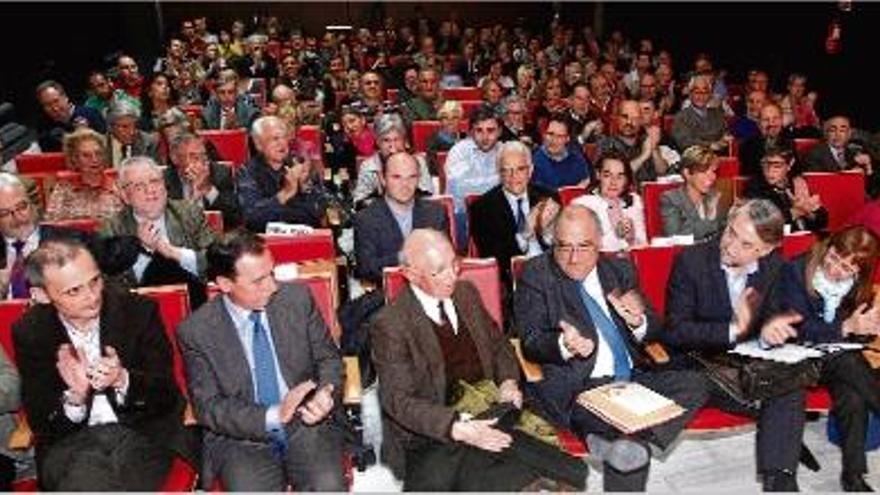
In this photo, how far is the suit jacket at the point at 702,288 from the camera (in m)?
3.38

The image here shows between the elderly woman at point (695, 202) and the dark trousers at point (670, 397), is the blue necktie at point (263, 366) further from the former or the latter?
the elderly woman at point (695, 202)

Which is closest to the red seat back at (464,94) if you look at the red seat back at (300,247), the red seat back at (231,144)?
the red seat back at (231,144)

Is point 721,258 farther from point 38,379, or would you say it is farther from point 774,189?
point 38,379

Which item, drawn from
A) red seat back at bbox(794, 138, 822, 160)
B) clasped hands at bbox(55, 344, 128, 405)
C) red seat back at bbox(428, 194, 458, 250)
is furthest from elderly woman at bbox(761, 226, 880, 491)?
red seat back at bbox(794, 138, 822, 160)

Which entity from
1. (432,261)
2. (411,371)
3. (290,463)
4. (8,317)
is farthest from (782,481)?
(8,317)

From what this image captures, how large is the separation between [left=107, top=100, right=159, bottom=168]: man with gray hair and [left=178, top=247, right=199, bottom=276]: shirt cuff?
2411mm

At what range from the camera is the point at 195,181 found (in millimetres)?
4656

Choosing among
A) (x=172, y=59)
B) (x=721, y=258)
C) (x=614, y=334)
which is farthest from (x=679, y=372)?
(x=172, y=59)

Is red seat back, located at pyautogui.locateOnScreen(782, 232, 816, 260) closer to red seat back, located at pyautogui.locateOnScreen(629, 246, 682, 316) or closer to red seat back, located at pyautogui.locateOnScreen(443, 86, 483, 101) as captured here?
red seat back, located at pyautogui.locateOnScreen(629, 246, 682, 316)

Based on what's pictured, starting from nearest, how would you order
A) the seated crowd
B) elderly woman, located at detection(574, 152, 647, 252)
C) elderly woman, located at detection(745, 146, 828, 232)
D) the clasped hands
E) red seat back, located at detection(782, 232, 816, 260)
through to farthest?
1. the clasped hands
2. the seated crowd
3. red seat back, located at detection(782, 232, 816, 260)
4. elderly woman, located at detection(574, 152, 647, 252)
5. elderly woman, located at detection(745, 146, 828, 232)

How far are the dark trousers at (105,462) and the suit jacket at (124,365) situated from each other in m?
0.04

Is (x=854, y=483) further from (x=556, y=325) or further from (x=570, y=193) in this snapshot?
(x=570, y=193)

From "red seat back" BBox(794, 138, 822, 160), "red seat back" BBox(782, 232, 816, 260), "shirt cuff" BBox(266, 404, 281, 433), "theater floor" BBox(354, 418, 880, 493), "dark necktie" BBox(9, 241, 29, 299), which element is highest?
"red seat back" BBox(794, 138, 822, 160)

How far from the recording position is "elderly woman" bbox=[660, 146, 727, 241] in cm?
434
